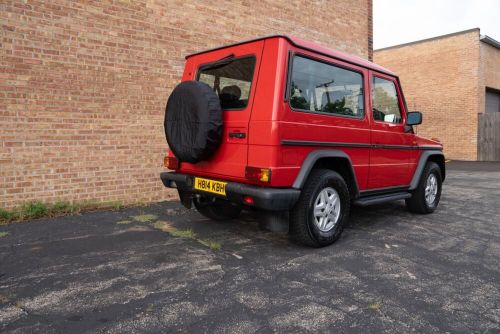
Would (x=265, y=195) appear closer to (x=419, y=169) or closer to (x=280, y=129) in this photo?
(x=280, y=129)

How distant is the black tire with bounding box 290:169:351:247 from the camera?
11.6 ft

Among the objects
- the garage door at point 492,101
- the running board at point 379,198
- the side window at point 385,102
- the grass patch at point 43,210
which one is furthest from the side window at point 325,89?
the garage door at point 492,101

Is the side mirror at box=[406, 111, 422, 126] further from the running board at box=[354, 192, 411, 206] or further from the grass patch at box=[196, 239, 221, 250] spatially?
the grass patch at box=[196, 239, 221, 250]

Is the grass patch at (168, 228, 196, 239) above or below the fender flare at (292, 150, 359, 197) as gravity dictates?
below

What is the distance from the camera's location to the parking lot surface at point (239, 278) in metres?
2.29

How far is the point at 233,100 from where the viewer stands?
376cm

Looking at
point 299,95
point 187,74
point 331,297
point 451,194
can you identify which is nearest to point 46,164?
point 187,74

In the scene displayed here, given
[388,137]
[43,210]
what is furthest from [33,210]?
[388,137]

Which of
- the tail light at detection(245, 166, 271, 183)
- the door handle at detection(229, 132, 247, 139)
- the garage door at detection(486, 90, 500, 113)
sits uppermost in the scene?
the garage door at detection(486, 90, 500, 113)

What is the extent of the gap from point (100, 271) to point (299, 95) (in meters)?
2.34

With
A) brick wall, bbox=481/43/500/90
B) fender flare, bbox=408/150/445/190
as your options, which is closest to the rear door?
fender flare, bbox=408/150/445/190

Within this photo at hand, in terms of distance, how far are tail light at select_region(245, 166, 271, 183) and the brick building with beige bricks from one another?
15771 mm

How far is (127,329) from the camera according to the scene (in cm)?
219

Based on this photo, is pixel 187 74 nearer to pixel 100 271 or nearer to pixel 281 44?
pixel 281 44
